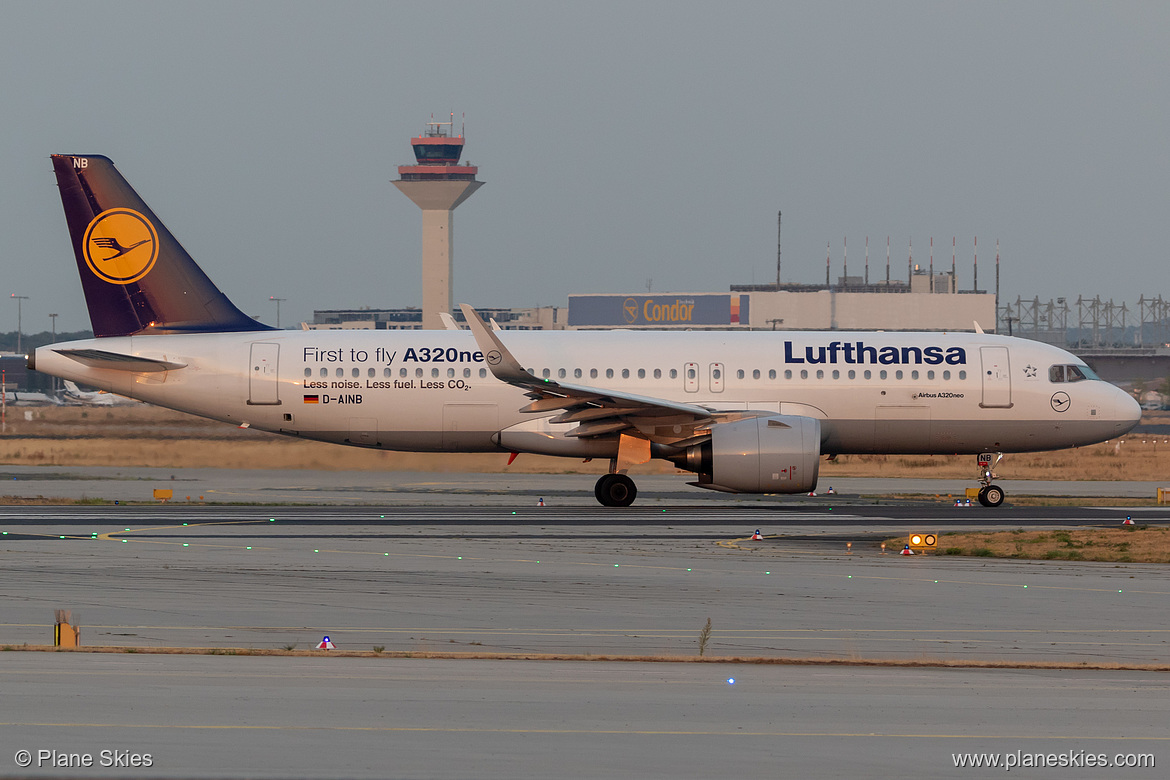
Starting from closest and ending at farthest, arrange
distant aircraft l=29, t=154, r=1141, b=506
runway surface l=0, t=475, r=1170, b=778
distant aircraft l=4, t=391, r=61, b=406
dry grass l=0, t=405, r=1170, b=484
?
runway surface l=0, t=475, r=1170, b=778 < distant aircraft l=29, t=154, r=1141, b=506 < dry grass l=0, t=405, r=1170, b=484 < distant aircraft l=4, t=391, r=61, b=406

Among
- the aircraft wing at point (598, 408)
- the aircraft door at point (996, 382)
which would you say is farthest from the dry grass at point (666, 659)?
the aircraft door at point (996, 382)

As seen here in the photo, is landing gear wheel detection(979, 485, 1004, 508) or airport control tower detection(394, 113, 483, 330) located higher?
airport control tower detection(394, 113, 483, 330)

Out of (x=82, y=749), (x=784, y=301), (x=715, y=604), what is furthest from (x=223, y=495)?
(x=784, y=301)

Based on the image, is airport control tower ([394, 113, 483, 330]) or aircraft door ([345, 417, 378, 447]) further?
airport control tower ([394, 113, 483, 330])

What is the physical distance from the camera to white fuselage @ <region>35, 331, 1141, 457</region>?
88.4 ft

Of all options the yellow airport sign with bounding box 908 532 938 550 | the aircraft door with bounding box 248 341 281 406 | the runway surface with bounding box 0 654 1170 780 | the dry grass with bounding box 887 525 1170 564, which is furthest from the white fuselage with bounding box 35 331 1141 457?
the runway surface with bounding box 0 654 1170 780

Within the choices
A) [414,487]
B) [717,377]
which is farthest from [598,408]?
[414,487]

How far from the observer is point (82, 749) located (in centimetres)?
686

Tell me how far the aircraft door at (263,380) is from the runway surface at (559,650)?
698cm

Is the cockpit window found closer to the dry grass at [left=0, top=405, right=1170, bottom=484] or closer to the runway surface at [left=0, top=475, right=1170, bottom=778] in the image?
the dry grass at [left=0, top=405, right=1170, bottom=484]

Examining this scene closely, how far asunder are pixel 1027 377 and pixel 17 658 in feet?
77.2

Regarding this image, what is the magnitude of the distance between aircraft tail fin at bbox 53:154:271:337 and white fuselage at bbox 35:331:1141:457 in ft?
1.71

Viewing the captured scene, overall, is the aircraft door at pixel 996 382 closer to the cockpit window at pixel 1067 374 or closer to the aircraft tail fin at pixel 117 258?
the cockpit window at pixel 1067 374

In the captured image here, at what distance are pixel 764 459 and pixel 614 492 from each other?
356cm
